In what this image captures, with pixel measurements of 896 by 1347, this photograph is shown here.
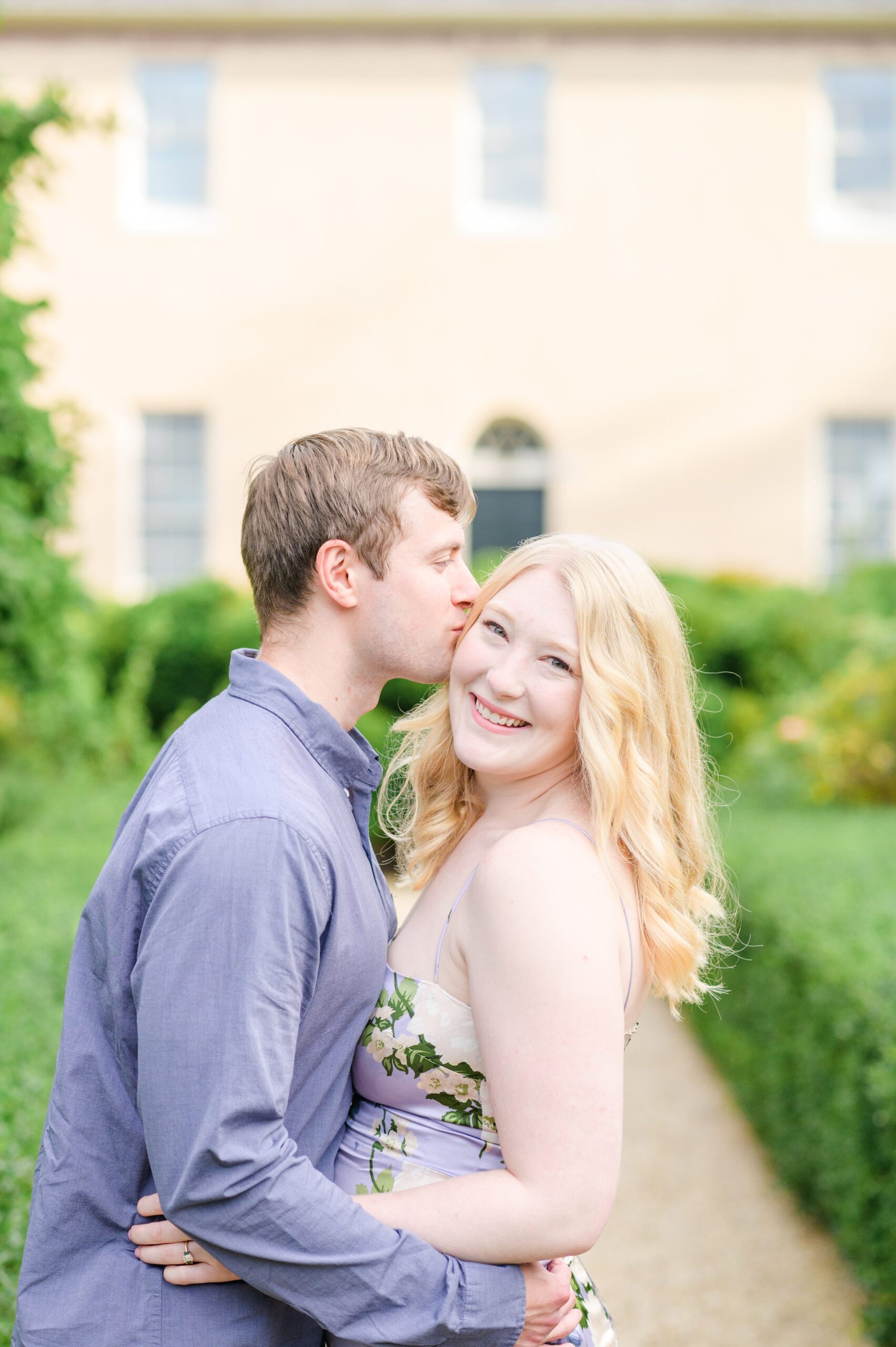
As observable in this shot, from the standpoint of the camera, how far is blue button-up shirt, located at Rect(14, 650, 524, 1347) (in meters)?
1.62

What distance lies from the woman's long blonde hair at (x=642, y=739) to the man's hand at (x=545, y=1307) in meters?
0.48

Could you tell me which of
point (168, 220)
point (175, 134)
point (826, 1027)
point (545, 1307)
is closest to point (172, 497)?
point (168, 220)

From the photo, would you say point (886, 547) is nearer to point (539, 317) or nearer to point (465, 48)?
point (539, 317)

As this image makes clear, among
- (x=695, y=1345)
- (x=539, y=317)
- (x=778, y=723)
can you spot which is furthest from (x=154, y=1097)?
(x=539, y=317)

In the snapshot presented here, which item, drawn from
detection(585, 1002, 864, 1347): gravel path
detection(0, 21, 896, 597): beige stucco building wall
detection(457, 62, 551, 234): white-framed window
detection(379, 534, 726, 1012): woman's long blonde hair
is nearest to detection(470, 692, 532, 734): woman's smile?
detection(379, 534, 726, 1012): woman's long blonde hair

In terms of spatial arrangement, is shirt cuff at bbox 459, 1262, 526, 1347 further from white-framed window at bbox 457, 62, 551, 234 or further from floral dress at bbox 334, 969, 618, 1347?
white-framed window at bbox 457, 62, 551, 234

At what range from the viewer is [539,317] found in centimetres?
1546

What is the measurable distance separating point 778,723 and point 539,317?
688 cm

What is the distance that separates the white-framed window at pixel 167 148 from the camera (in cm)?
1560

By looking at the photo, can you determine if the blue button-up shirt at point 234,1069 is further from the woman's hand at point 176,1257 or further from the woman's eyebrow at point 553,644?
the woman's eyebrow at point 553,644

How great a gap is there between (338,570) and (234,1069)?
0.75m

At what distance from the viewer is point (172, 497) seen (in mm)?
15961

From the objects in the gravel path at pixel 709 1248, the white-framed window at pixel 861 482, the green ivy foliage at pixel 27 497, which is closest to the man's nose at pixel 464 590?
the gravel path at pixel 709 1248

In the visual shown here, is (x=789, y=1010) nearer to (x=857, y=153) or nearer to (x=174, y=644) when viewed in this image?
(x=174, y=644)
